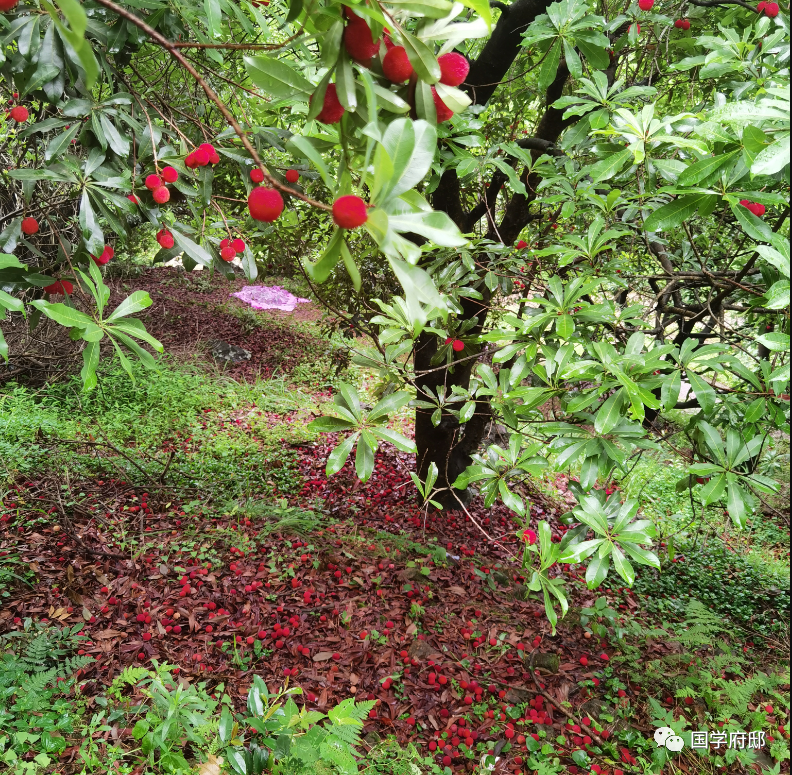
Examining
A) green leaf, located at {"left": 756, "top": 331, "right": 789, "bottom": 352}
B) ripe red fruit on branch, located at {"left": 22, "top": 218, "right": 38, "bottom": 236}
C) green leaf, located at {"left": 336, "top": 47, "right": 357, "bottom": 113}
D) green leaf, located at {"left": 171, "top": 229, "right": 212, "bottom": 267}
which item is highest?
green leaf, located at {"left": 336, "top": 47, "right": 357, "bottom": 113}

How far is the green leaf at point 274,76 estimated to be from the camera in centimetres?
81

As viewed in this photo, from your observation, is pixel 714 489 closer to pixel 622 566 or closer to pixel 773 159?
pixel 622 566

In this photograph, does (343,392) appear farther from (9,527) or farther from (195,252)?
(9,527)

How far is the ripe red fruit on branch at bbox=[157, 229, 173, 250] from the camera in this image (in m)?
1.76

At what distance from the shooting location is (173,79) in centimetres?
296

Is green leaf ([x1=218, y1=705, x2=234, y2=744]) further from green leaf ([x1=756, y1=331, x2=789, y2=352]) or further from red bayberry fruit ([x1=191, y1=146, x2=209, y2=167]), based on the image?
green leaf ([x1=756, y1=331, x2=789, y2=352])

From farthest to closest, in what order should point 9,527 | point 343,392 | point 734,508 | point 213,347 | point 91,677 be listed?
point 213,347, point 9,527, point 91,677, point 343,392, point 734,508

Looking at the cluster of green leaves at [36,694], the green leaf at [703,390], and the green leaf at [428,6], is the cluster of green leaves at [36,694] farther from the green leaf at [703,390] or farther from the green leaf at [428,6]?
the green leaf at [703,390]

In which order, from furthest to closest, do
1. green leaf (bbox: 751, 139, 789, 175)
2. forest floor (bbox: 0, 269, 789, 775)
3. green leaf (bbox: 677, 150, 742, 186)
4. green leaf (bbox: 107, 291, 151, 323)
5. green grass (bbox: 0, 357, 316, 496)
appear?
1. green grass (bbox: 0, 357, 316, 496)
2. forest floor (bbox: 0, 269, 789, 775)
3. green leaf (bbox: 107, 291, 151, 323)
4. green leaf (bbox: 677, 150, 742, 186)
5. green leaf (bbox: 751, 139, 789, 175)

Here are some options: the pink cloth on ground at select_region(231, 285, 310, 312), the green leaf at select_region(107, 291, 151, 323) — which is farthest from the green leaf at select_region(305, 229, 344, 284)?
the pink cloth on ground at select_region(231, 285, 310, 312)

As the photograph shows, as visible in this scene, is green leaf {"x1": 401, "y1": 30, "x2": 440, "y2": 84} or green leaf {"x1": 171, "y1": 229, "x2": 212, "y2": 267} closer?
green leaf {"x1": 401, "y1": 30, "x2": 440, "y2": 84}

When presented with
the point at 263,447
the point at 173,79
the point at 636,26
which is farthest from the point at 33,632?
the point at 636,26

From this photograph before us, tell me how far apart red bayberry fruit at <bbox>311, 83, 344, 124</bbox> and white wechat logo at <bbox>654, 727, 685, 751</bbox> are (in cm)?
278

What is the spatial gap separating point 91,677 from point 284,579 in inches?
41.4
